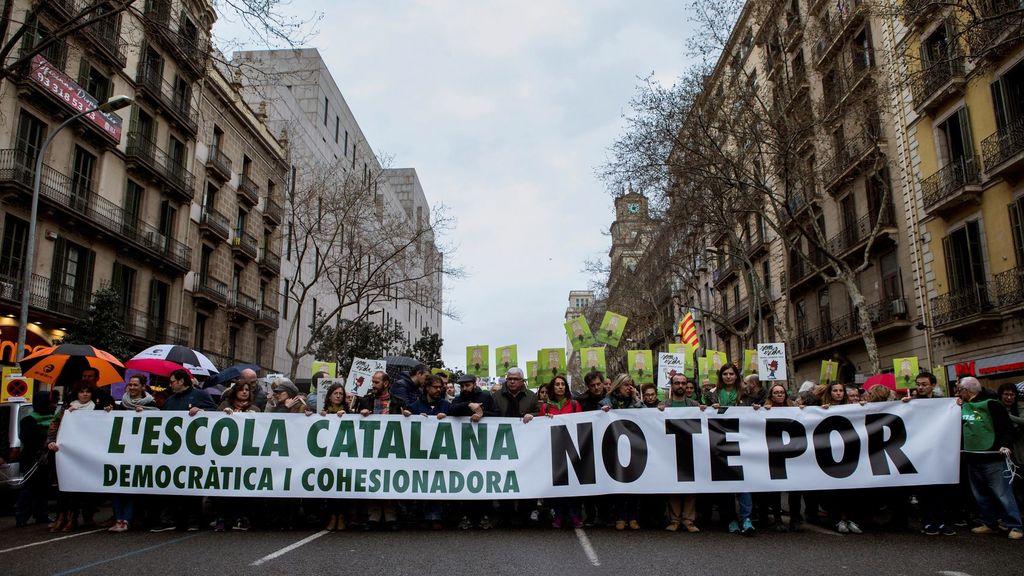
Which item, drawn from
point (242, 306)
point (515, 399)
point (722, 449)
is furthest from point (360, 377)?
point (242, 306)

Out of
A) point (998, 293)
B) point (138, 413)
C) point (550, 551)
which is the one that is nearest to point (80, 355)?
point (138, 413)

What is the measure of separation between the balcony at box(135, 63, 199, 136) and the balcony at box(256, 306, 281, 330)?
10.1 meters

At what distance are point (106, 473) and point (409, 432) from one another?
3.61m

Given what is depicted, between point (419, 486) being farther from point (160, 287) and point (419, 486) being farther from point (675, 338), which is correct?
point (675, 338)

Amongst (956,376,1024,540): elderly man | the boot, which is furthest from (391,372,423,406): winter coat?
Answer: (956,376,1024,540): elderly man

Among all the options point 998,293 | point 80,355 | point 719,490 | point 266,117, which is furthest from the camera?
point 266,117

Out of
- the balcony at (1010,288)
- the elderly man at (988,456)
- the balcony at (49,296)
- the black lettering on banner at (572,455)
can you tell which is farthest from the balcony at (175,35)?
the balcony at (1010,288)

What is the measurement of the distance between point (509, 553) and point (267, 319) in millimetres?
34432

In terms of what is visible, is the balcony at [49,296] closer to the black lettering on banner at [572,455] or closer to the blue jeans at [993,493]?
the black lettering on banner at [572,455]

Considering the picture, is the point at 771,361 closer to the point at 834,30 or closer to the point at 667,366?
the point at 667,366

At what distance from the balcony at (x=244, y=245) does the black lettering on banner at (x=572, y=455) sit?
3049 centimetres

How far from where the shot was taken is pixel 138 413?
9297 mm

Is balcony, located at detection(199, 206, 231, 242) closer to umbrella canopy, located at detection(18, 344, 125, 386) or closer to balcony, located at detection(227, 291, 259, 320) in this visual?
balcony, located at detection(227, 291, 259, 320)

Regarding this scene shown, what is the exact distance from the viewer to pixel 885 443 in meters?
8.99
